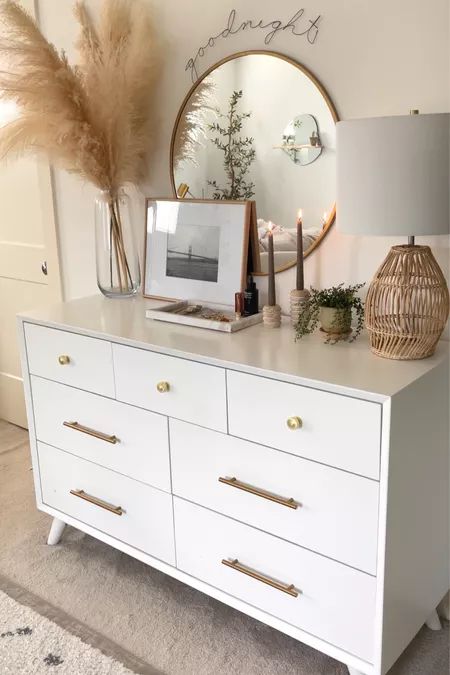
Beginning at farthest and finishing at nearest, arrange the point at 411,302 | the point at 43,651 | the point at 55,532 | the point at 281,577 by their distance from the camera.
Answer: the point at 55,532
the point at 43,651
the point at 281,577
the point at 411,302

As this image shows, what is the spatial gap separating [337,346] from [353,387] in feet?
0.97

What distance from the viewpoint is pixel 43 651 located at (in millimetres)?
1761

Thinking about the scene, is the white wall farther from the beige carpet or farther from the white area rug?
the white area rug

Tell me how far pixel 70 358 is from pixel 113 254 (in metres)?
0.47

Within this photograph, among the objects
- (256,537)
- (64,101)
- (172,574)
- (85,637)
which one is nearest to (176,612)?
(172,574)

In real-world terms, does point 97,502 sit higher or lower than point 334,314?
lower

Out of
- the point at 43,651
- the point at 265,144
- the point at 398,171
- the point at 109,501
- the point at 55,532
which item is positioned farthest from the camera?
the point at 55,532

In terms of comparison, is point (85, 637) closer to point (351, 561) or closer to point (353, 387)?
point (351, 561)

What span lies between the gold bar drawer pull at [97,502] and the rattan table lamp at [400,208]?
946 mm

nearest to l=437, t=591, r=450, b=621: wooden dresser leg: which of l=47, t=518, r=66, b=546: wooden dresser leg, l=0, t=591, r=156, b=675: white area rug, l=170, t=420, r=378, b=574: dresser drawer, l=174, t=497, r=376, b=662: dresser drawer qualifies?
l=174, t=497, r=376, b=662: dresser drawer

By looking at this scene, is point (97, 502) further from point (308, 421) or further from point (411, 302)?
point (411, 302)

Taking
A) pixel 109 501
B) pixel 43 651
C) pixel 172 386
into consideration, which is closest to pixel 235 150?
pixel 172 386

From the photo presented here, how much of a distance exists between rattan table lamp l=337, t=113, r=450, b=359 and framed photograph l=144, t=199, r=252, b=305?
510mm

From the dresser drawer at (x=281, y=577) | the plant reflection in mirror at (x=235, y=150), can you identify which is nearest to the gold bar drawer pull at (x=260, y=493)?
the dresser drawer at (x=281, y=577)
